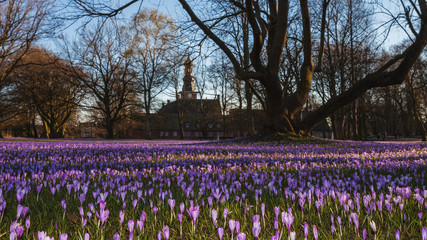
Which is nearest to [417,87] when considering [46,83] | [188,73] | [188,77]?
[188,73]

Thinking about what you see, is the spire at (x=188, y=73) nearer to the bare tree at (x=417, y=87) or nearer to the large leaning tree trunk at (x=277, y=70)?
the large leaning tree trunk at (x=277, y=70)

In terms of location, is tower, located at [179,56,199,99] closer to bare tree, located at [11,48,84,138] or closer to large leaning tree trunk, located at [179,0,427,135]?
large leaning tree trunk, located at [179,0,427,135]

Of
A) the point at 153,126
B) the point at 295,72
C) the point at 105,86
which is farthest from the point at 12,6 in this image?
the point at 153,126

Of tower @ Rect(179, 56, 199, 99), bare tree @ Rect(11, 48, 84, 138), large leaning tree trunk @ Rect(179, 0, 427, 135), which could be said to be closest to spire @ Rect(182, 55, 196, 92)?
tower @ Rect(179, 56, 199, 99)

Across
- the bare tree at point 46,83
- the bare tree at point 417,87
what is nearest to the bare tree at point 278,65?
the bare tree at point 417,87

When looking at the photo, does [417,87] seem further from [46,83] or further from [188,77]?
[46,83]

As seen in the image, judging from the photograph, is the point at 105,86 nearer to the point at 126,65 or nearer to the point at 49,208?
the point at 126,65

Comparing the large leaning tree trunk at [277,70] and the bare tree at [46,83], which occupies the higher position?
the bare tree at [46,83]

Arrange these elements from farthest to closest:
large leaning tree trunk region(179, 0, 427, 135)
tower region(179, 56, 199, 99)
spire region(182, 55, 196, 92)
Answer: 1. tower region(179, 56, 199, 99)
2. spire region(182, 55, 196, 92)
3. large leaning tree trunk region(179, 0, 427, 135)

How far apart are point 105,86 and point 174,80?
32.5ft

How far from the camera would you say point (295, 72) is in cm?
2311

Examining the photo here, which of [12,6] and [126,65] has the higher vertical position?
[12,6]

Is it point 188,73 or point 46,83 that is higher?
point 46,83

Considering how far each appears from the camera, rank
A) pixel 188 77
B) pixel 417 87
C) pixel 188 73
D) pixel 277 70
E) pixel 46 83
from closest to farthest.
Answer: pixel 277 70
pixel 188 73
pixel 417 87
pixel 188 77
pixel 46 83
